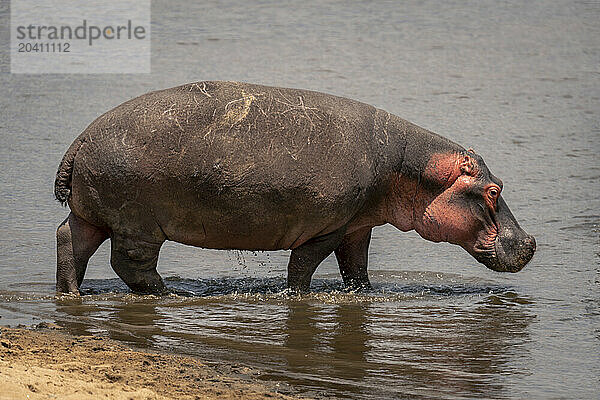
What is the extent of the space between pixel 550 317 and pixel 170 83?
8686mm

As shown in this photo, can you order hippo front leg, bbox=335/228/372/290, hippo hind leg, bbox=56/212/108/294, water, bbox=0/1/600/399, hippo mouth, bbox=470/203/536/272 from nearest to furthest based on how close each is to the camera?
water, bbox=0/1/600/399 < hippo hind leg, bbox=56/212/108/294 < hippo mouth, bbox=470/203/536/272 < hippo front leg, bbox=335/228/372/290

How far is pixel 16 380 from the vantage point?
5.29 m

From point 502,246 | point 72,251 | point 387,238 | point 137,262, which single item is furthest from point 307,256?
point 387,238

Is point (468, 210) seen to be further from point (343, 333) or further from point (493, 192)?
point (343, 333)

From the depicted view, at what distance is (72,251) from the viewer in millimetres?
8328

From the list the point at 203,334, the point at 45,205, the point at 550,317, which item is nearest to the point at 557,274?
the point at 550,317

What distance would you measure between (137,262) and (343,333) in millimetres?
1780

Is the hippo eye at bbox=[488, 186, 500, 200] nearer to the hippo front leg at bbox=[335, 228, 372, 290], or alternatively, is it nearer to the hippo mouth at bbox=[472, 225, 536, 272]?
the hippo mouth at bbox=[472, 225, 536, 272]

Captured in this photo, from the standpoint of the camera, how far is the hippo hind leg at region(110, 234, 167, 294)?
8195 millimetres

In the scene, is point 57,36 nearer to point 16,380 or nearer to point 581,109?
point 581,109

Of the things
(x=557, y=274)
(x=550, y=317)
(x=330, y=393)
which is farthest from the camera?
(x=557, y=274)

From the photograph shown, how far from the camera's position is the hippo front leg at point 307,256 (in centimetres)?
859

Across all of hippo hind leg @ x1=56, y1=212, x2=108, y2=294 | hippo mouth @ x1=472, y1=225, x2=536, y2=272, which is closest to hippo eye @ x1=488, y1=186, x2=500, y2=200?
hippo mouth @ x1=472, y1=225, x2=536, y2=272

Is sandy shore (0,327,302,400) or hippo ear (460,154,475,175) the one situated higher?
hippo ear (460,154,475,175)
